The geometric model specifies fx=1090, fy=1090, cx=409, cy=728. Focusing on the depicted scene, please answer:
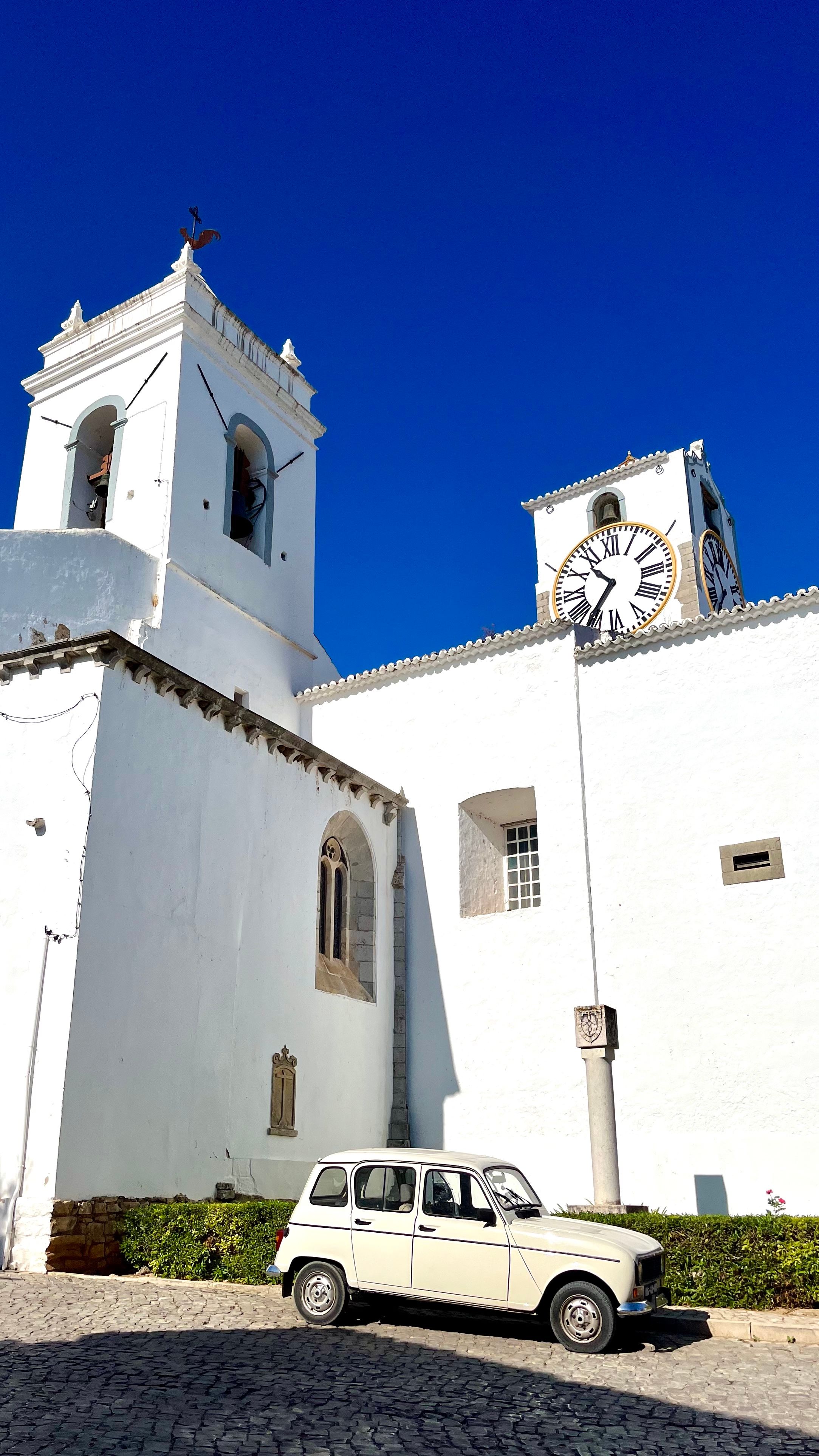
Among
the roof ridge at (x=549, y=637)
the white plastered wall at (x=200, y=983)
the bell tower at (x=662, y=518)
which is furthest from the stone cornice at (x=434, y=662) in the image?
the bell tower at (x=662, y=518)

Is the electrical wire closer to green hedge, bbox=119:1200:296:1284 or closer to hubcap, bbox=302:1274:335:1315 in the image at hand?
green hedge, bbox=119:1200:296:1284

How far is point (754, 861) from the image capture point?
1491 centimetres

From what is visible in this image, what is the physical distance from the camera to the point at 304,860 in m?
16.2

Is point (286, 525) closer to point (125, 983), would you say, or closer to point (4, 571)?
point (4, 571)

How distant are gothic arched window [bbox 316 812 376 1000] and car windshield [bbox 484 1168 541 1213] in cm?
746

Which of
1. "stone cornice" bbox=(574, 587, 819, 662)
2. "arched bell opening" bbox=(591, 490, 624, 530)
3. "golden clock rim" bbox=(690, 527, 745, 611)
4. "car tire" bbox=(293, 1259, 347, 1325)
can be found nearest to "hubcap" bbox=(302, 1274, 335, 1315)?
"car tire" bbox=(293, 1259, 347, 1325)

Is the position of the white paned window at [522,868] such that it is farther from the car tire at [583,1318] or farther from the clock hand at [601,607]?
the car tire at [583,1318]

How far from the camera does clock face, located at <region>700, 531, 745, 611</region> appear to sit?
24.9 m

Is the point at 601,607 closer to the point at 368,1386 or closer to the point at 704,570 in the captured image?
the point at 704,570

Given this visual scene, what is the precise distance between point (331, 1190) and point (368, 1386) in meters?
2.40

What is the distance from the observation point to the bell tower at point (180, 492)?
18.2m

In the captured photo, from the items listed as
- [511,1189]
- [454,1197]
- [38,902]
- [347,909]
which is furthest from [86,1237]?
[347,909]

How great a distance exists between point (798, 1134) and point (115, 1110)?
27.0ft

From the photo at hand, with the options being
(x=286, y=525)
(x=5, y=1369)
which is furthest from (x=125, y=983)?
(x=286, y=525)
